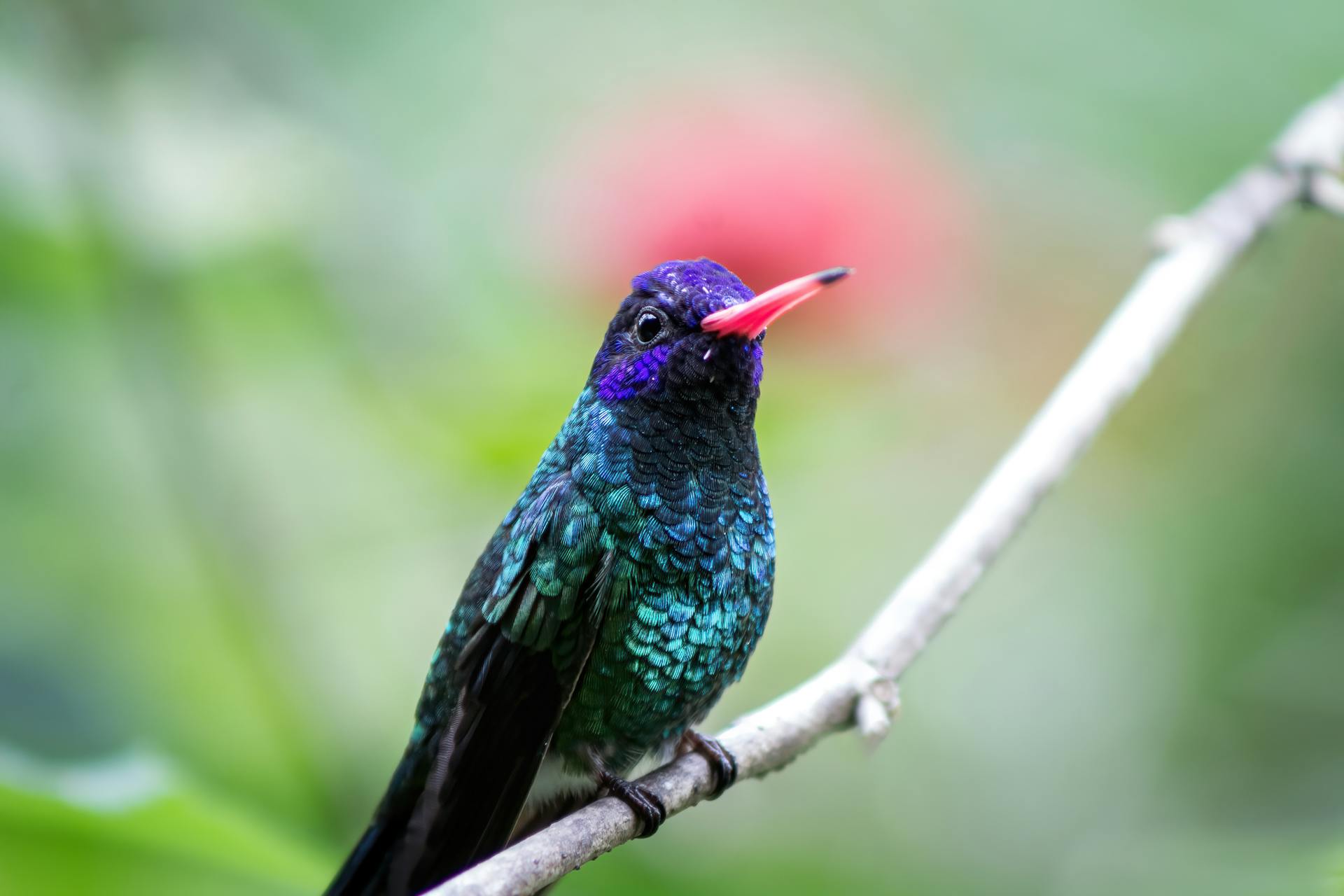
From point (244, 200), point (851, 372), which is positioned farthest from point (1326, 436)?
point (244, 200)

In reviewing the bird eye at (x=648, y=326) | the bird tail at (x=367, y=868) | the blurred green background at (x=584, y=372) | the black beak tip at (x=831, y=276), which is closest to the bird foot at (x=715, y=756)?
the blurred green background at (x=584, y=372)

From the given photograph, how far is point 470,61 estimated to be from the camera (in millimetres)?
3277

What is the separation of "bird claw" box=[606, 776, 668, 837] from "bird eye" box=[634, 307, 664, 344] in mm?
630

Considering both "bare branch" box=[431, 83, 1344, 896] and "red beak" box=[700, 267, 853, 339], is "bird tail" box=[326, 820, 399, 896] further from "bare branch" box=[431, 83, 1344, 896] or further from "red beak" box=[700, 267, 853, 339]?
"red beak" box=[700, 267, 853, 339]

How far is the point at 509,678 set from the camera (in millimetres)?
1585

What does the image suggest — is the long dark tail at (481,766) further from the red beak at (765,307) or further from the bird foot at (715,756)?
the red beak at (765,307)

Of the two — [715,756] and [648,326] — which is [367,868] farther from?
[648,326]

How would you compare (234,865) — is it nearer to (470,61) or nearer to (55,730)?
(55,730)

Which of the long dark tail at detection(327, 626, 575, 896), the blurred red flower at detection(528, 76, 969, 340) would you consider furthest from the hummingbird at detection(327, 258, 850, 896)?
the blurred red flower at detection(528, 76, 969, 340)

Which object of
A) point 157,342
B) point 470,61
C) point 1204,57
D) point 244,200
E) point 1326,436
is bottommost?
point 1326,436

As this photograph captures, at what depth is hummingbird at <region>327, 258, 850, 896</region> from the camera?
154 cm

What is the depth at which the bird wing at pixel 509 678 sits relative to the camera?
5.08ft

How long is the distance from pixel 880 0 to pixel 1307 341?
5.56ft

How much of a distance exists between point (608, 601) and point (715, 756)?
0.30 m
